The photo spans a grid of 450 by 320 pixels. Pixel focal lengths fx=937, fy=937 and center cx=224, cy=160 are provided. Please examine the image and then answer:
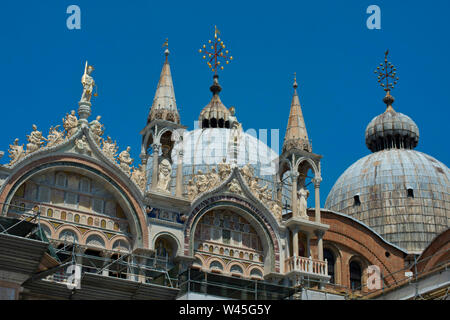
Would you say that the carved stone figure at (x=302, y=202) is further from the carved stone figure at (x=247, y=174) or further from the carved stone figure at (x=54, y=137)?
the carved stone figure at (x=54, y=137)

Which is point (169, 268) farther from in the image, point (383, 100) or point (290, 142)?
point (383, 100)

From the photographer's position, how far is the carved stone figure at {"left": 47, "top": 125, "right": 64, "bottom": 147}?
37.9m

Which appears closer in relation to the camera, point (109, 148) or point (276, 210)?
point (109, 148)

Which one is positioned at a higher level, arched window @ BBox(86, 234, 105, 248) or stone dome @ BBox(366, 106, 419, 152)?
stone dome @ BBox(366, 106, 419, 152)

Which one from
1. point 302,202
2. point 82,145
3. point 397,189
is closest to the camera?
point 82,145

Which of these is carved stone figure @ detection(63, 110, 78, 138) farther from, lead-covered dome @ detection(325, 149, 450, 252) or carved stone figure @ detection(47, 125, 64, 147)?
lead-covered dome @ detection(325, 149, 450, 252)

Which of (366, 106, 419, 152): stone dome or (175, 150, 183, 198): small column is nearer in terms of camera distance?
(175, 150, 183, 198): small column

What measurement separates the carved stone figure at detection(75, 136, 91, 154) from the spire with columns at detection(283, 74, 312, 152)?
1029cm

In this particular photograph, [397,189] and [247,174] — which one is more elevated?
[397,189]

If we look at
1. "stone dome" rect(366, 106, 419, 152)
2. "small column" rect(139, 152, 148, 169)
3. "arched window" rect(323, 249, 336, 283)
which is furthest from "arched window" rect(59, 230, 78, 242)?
"stone dome" rect(366, 106, 419, 152)

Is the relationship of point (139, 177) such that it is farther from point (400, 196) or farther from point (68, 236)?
point (400, 196)

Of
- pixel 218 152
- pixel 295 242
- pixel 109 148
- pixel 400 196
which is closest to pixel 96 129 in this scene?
pixel 109 148

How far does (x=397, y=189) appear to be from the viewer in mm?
69250

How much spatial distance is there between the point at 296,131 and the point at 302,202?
356 cm
